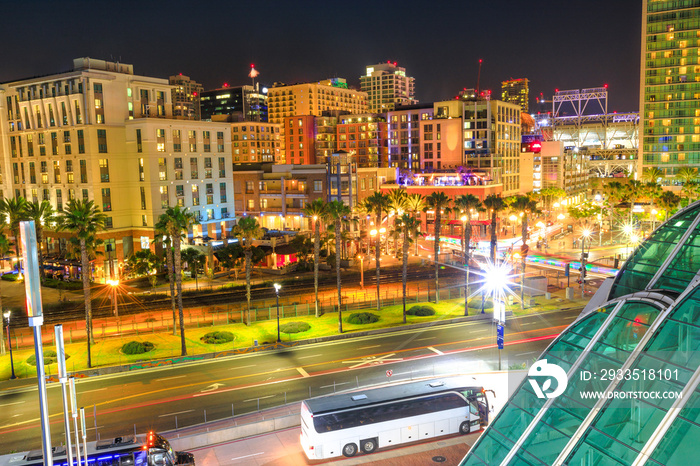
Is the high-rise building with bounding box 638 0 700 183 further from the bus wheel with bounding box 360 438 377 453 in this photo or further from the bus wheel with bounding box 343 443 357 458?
the bus wheel with bounding box 343 443 357 458

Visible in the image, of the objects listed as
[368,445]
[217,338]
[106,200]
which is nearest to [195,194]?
[106,200]

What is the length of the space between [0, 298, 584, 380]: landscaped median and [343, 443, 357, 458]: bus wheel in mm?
23247

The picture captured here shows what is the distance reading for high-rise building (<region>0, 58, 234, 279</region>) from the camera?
94812mm

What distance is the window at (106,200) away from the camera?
94625mm

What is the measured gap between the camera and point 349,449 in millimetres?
31328

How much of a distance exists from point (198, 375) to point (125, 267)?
52861 mm

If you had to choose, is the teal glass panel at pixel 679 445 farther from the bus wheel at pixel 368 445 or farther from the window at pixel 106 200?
the window at pixel 106 200

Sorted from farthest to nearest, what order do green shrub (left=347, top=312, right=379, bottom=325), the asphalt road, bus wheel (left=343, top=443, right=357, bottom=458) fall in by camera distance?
green shrub (left=347, top=312, right=379, bottom=325), the asphalt road, bus wheel (left=343, top=443, right=357, bottom=458)

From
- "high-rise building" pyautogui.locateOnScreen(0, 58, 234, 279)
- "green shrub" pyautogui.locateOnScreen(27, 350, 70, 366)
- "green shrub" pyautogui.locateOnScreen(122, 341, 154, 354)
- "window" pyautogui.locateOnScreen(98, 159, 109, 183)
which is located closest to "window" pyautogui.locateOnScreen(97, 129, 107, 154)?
"high-rise building" pyautogui.locateOnScreen(0, 58, 234, 279)

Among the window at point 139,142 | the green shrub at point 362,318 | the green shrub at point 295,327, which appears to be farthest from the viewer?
the window at point 139,142

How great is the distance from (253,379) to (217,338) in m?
11.0

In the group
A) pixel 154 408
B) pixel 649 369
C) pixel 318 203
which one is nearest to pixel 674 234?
pixel 649 369

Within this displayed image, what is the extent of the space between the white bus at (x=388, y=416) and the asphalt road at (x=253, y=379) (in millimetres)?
8474

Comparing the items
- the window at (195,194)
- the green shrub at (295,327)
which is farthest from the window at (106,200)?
the green shrub at (295,327)
